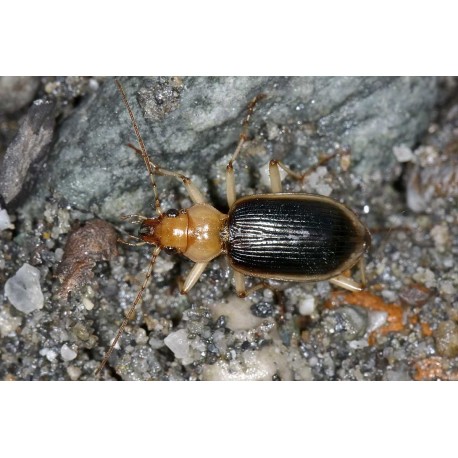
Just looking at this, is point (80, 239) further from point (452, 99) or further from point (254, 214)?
point (452, 99)

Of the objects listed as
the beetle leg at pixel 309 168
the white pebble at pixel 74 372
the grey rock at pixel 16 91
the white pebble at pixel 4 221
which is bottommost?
the white pebble at pixel 74 372

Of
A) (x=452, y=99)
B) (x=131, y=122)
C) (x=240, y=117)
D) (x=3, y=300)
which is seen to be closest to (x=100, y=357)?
(x=3, y=300)

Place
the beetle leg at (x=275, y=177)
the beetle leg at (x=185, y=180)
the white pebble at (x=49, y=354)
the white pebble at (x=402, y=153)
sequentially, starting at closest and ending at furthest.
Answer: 1. the white pebble at (x=49, y=354)
2. the beetle leg at (x=185, y=180)
3. the beetle leg at (x=275, y=177)
4. the white pebble at (x=402, y=153)

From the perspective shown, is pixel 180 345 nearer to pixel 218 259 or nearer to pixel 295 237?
pixel 218 259

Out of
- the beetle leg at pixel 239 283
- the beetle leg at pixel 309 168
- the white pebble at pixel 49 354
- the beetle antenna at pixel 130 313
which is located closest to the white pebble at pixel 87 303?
the beetle antenna at pixel 130 313

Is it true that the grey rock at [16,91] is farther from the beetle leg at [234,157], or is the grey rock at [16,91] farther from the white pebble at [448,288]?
the white pebble at [448,288]

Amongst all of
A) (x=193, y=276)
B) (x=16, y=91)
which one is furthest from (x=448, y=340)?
(x=16, y=91)
